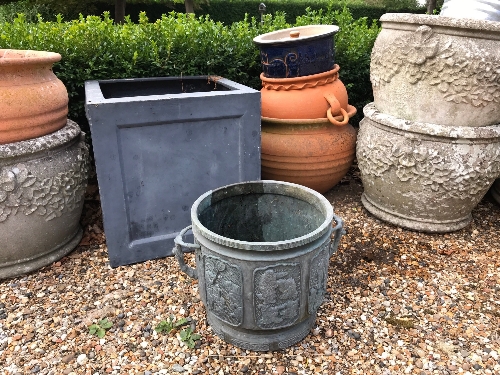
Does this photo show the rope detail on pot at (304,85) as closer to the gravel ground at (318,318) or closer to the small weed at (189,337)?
the gravel ground at (318,318)

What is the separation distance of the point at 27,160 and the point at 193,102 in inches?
41.1

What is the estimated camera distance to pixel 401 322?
2.16m

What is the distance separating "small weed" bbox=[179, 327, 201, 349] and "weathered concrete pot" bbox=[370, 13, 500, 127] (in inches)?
82.0

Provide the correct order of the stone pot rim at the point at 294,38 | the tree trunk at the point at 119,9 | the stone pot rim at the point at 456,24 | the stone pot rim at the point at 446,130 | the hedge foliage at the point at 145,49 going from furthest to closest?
the tree trunk at the point at 119,9 → the hedge foliage at the point at 145,49 → the stone pot rim at the point at 294,38 → the stone pot rim at the point at 446,130 → the stone pot rim at the point at 456,24

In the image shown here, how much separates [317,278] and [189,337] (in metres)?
0.74

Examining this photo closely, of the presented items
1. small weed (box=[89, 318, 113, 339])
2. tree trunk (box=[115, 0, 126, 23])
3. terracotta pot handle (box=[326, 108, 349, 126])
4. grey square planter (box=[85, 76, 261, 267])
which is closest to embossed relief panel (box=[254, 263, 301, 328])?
small weed (box=[89, 318, 113, 339])

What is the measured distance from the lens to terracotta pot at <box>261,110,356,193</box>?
323 cm

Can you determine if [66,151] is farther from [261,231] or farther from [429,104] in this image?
[429,104]

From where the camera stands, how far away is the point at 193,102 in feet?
8.13

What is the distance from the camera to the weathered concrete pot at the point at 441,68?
2.54 metres

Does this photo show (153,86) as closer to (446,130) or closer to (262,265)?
(262,265)

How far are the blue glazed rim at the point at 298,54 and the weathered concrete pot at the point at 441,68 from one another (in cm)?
41

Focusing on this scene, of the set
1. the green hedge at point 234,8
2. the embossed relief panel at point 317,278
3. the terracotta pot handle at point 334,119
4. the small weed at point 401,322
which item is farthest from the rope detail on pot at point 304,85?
the green hedge at point 234,8

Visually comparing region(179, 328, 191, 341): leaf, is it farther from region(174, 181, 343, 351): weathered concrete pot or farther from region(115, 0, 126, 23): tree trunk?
region(115, 0, 126, 23): tree trunk
